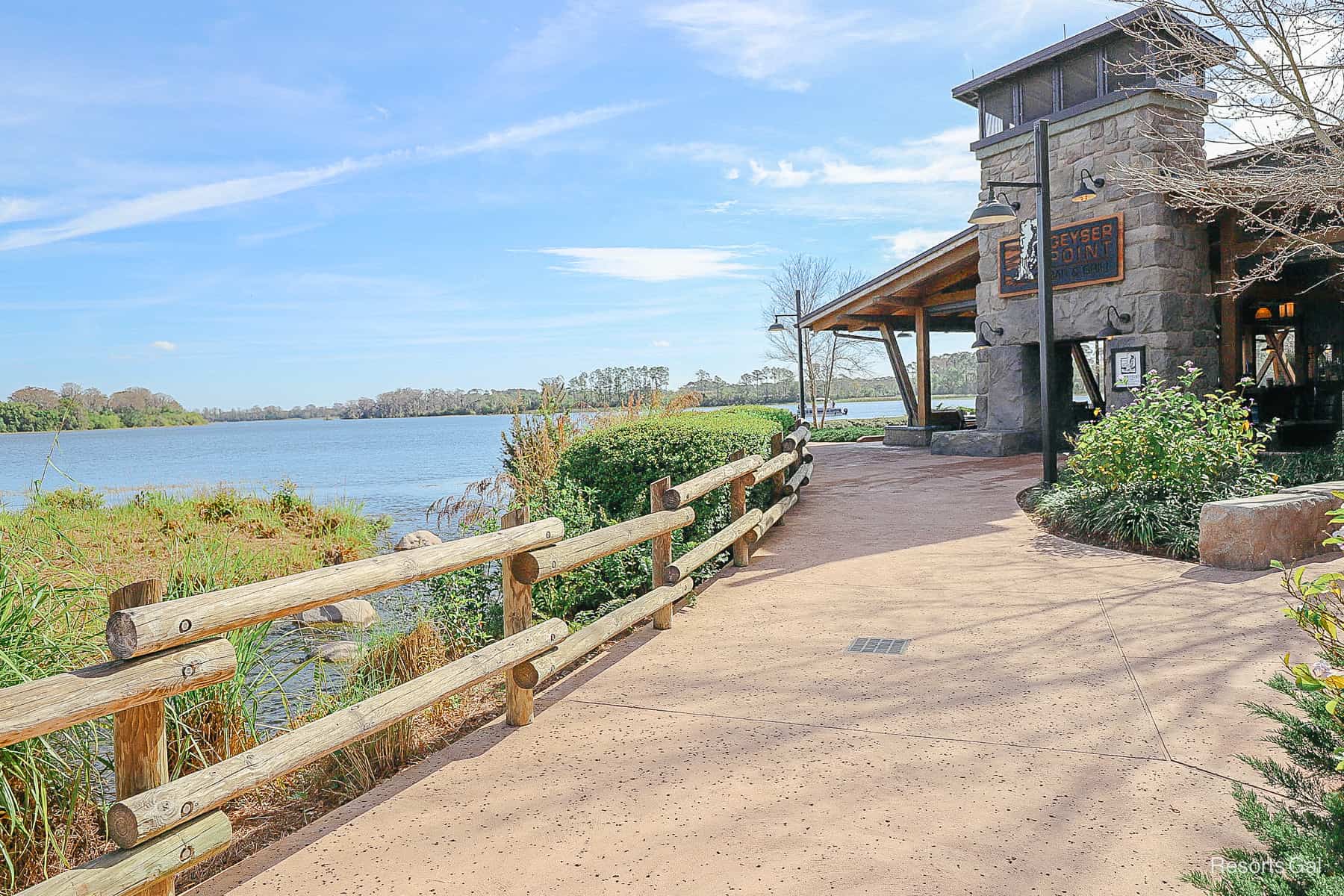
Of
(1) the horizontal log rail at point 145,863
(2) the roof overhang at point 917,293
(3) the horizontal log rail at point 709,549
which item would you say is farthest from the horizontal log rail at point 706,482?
(2) the roof overhang at point 917,293

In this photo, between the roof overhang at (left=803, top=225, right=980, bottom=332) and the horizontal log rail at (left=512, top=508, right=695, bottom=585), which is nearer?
the horizontal log rail at (left=512, top=508, right=695, bottom=585)

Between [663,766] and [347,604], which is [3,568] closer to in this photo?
[663,766]

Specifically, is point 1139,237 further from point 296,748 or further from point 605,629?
point 296,748

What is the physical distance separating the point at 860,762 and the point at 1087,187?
9.37 metres

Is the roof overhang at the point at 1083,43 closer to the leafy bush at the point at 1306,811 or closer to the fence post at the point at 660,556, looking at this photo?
the fence post at the point at 660,556

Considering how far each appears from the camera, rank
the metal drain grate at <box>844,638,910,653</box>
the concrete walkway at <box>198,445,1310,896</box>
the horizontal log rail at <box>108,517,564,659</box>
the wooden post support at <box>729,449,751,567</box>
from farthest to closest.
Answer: the wooden post support at <box>729,449,751,567</box>
the metal drain grate at <box>844,638,910,653</box>
the concrete walkway at <box>198,445,1310,896</box>
the horizontal log rail at <box>108,517,564,659</box>

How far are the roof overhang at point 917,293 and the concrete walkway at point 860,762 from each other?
395 inches

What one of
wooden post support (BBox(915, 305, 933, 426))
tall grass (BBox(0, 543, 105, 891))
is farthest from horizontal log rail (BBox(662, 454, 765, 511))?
wooden post support (BBox(915, 305, 933, 426))

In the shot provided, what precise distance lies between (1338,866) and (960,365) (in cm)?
4968

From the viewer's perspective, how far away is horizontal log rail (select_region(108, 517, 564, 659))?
2.26 metres

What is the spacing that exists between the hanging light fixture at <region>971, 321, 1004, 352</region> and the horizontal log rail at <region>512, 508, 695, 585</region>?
9539mm

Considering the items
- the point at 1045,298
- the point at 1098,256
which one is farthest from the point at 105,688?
the point at 1098,256

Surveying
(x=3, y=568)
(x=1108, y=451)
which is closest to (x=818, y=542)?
(x=1108, y=451)

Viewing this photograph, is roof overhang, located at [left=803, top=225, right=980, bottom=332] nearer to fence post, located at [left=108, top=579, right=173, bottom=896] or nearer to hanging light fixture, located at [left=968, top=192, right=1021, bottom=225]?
hanging light fixture, located at [left=968, top=192, right=1021, bottom=225]
